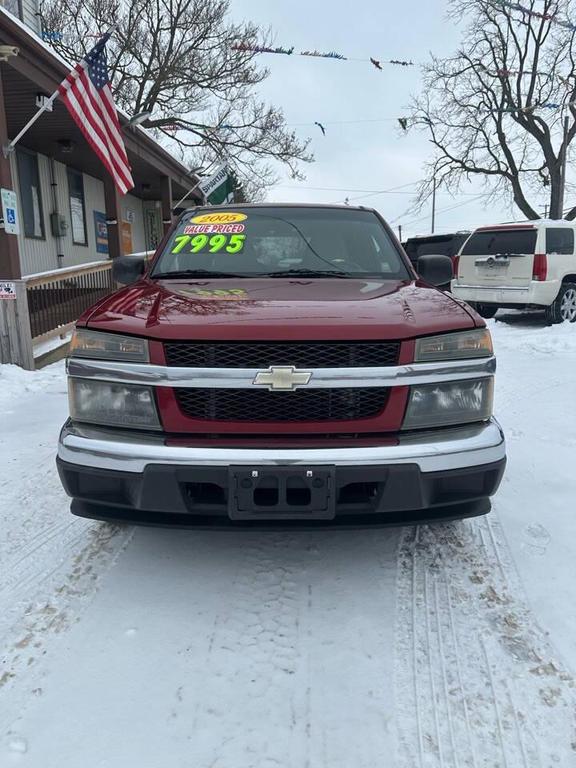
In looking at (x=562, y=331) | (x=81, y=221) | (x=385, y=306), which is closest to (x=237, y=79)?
(x=81, y=221)

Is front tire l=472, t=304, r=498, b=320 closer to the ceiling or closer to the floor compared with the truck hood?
closer to the floor

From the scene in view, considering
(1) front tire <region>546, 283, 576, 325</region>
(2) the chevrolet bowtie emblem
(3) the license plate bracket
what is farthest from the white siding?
(3) the license plate bracket

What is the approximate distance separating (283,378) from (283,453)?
0.95 ft

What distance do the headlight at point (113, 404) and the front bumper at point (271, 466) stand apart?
52 mm

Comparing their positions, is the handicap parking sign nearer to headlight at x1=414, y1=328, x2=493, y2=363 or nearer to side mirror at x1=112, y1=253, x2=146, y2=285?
side mirror at x1=112, y1=253, x2=146, y2=285

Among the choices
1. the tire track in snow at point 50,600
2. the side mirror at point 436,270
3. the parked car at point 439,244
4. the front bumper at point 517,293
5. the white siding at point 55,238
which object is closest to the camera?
the tire track in snow at point 50,600

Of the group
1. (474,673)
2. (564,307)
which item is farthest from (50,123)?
(474,673)

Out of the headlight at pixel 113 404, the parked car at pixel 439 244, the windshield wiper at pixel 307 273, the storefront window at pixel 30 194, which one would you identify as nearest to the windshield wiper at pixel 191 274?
the windshield wiper at pixel 307 273

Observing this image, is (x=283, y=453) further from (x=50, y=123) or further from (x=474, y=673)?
(x=50, y=123)

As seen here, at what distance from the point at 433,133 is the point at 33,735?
31019mm

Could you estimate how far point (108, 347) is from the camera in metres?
2.46

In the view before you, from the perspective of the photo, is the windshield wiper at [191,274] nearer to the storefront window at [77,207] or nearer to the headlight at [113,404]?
the headlight at [113,404]

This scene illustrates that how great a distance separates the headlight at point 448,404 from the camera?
95.0 inches

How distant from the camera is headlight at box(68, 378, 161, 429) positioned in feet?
7.88
